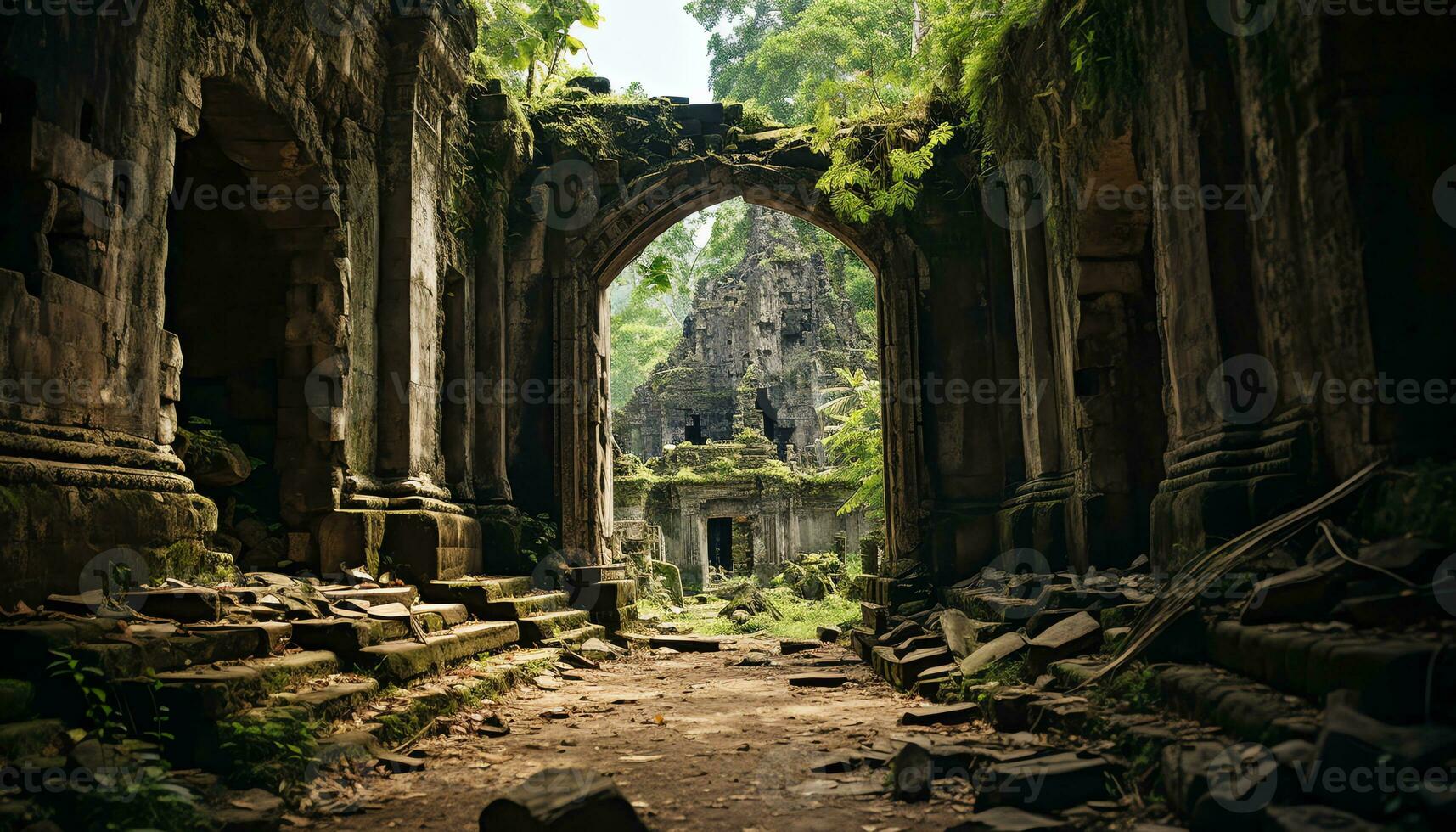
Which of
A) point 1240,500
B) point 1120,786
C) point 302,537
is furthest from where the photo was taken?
point 302,537

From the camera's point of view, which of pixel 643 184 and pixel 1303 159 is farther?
pixel 643 184

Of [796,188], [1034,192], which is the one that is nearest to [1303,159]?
[1034,192]

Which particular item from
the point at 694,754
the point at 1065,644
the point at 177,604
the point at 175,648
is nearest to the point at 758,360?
the point at 1065,644

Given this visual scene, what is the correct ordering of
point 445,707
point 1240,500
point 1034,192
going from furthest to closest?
point 1034,192, point 445,707, point 1240,500

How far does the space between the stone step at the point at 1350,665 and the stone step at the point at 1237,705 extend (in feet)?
0.22

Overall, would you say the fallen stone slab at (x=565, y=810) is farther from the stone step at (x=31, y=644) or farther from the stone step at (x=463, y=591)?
the stone step at (x=463, y=591)

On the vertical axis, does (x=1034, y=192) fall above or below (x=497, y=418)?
above

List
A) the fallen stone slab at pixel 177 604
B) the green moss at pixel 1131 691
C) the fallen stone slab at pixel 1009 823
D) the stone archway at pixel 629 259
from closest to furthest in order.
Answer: the fallen stone slab at pixel 1009 823 → the green moss at pixel 1131 691 → the fallen stone slab at pixel 177 604 → the stone archway at pixel 629 259

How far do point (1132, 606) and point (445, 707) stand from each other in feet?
12.1

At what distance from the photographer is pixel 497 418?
405 inches

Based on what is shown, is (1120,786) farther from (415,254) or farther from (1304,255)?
(415,254)

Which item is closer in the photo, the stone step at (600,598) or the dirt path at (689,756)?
the dirt path at (689,756)

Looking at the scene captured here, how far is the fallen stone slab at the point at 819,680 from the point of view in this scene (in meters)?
7.50

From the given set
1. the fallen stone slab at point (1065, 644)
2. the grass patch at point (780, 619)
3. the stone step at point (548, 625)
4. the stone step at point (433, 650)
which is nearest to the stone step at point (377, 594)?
the stone step at point (433, 650)
